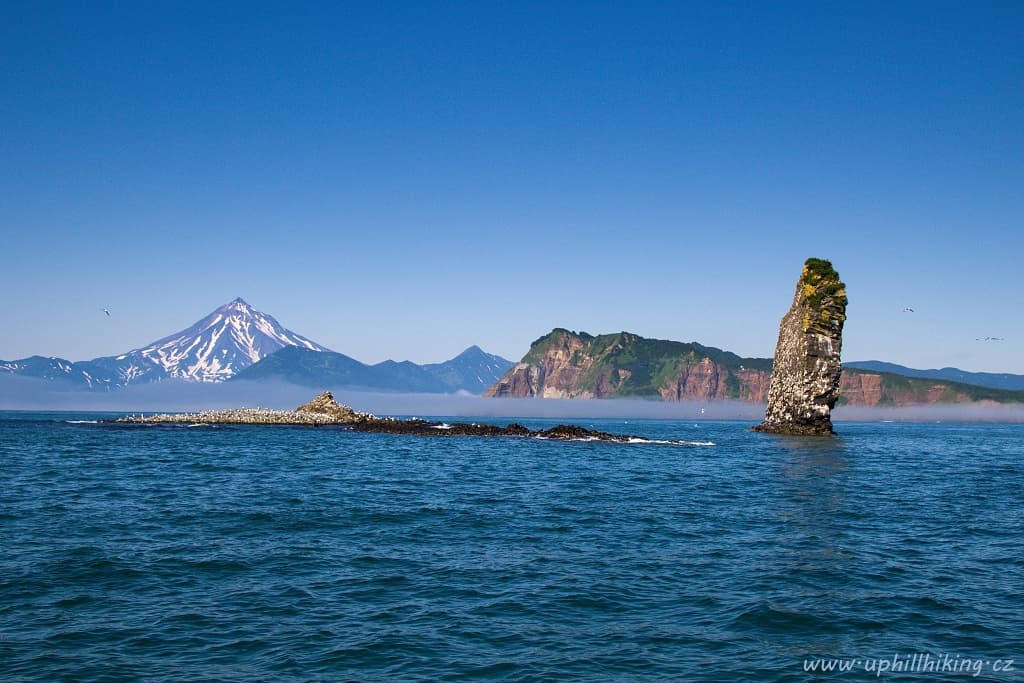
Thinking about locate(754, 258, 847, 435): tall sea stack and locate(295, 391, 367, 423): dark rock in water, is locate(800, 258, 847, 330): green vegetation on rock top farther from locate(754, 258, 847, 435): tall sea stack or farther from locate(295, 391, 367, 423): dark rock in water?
locate(295, 391, 367, 423): dark rock in water

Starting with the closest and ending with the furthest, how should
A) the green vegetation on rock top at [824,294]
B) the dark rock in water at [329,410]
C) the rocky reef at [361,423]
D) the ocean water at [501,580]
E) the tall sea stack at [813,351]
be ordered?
the ocean water at [501,580], the rocky reef at [361,423], the tall sea stack at [813,351], the green vegetation on rock top at [824,294], the dark rock in water at [329,410]

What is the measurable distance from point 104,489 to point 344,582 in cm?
2553

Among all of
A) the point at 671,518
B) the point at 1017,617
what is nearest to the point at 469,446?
the point at 671,518

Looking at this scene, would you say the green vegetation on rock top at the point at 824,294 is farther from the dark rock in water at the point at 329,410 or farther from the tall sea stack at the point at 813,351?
the dark rock in water at the point at 329,410

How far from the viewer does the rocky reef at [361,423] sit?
103188 mm

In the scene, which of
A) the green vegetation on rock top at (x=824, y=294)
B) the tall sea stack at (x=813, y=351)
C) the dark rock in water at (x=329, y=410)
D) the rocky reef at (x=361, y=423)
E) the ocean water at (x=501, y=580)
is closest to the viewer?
the ocean water at (x=501, y=580)

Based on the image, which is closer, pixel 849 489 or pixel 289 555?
pixel 289 555

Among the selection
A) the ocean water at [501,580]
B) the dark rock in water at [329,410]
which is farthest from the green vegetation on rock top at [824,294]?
the dark rock in water at [329,410]

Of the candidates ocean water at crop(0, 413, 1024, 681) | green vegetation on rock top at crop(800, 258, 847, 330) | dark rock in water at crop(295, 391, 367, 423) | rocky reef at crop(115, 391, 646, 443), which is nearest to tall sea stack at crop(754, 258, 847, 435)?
green vegetation on rock top at crop(800, 258, 847, 330)

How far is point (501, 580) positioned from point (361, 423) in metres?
106

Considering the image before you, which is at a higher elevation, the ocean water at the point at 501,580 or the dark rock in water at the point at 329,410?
the dark rock in water at the point at 329,410

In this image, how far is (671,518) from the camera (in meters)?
33.4

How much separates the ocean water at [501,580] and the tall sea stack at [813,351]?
59.1 metres

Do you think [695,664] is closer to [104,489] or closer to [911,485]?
[104,489]
